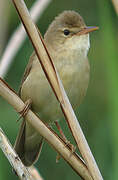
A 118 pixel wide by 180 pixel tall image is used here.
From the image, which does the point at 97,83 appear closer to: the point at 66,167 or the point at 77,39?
the point at 66,167

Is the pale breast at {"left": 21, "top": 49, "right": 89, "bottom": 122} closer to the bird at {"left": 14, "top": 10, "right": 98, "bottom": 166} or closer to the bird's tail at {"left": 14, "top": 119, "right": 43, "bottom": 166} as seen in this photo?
the bird at {"left": 14, "top": 10, "right": 98, "bottom": 166}

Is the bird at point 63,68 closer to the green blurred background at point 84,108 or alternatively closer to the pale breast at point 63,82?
the pale breast at point 63,82

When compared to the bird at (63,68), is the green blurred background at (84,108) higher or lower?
lower

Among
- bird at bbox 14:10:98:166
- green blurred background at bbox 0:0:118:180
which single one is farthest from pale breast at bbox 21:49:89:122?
green blurred background at bbox 0:0:118:180

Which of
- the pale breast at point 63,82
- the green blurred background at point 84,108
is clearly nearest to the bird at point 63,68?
the pale breast at point 63,82

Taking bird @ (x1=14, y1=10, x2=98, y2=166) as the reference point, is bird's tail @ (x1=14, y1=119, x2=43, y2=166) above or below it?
below

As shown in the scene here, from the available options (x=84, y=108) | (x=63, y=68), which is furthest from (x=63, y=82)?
(x=84, y=108)

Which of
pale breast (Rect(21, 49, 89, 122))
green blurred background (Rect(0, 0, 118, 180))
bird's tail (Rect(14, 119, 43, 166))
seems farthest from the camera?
green blurred background (Rect(0, 0, 118, 180))

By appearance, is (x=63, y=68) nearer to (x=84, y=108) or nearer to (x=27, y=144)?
(x=27, y=144)
